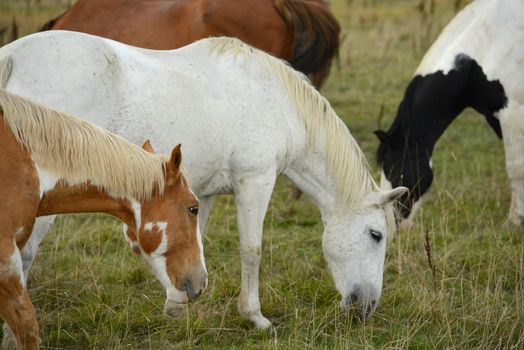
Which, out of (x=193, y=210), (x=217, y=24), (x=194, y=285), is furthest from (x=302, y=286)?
(x=217, y=24)

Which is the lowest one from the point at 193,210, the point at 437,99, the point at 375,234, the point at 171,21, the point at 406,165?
the point at 406,165

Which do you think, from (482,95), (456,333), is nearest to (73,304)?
(456,333)

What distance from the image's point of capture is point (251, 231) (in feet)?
14.8

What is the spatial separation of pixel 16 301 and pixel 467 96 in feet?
14.5

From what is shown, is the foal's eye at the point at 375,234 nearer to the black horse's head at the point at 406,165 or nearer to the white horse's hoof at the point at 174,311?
the white horse's hoof at the point at 174,311

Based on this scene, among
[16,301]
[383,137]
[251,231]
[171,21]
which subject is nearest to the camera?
[16,301]

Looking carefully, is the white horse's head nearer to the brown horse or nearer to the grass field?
the grass field

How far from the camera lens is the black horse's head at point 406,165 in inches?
247

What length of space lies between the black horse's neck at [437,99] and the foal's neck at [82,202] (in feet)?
10.8

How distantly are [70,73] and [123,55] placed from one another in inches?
13.1

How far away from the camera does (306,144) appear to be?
4.64m

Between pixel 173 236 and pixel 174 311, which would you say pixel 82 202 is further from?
pixel 174 311

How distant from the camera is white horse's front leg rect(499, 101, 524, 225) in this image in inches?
249

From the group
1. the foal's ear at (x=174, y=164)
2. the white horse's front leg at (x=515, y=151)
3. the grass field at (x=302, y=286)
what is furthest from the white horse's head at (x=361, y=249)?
the white horse's front leg at (x=515, y=151)
